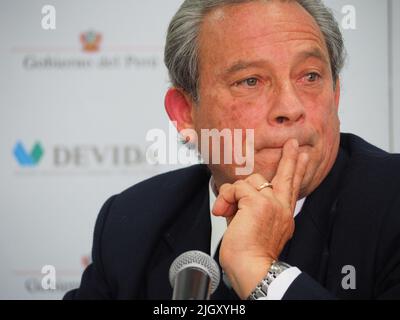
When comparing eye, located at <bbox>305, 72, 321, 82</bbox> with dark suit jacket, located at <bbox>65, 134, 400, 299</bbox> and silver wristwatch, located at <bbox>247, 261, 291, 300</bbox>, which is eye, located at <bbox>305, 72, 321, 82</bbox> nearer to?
dark suit jacket, located at <bbox>65, 134, 400, 299</bbox>

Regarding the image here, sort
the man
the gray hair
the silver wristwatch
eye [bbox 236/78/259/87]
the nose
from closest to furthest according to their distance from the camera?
1. the silver wristwatch
2. the man
3. the nose
4. eye [bbox 236/78/259/87]
5. the gray hair

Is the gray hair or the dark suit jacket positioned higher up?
the gray hair

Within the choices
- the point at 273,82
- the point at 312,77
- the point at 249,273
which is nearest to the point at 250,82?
the point at 273,82

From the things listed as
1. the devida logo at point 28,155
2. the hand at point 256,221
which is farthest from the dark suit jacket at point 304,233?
the devida logo at point 28,155

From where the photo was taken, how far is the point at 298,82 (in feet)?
Result: 5.66

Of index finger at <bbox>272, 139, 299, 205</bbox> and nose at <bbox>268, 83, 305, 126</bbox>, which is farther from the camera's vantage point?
nose at <bbox>268, 83, 305, 126</bbox>

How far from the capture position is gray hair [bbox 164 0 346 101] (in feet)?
6.06

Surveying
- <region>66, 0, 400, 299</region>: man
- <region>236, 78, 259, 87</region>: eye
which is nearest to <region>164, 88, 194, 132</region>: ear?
<region>66, 0, 400, 299</region>: man

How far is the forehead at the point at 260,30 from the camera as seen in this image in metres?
1.72

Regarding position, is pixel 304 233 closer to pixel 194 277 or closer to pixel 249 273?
pixel 249 273

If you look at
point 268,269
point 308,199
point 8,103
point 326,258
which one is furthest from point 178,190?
point 8,103

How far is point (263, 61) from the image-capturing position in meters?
1.71

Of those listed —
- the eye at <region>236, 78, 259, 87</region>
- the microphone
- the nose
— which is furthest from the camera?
the eye at <region>236, 78, 259, 87</region>

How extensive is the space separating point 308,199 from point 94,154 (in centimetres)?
A: 100
